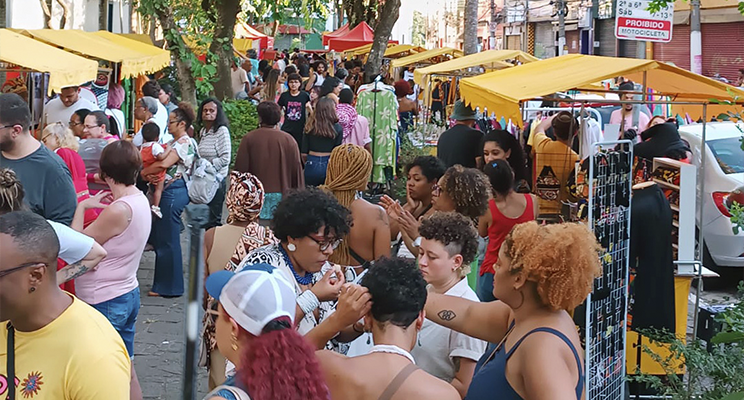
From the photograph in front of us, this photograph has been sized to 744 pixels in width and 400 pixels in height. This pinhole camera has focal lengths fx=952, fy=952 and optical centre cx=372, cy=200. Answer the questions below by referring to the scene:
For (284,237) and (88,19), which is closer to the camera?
(284,237)

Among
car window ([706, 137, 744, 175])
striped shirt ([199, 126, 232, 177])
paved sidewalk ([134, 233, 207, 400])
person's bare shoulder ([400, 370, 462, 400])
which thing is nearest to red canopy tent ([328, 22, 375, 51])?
car window ([706, 137, 744, 175])

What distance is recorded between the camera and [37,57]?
8578 mm

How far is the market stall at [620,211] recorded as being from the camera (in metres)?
5.36

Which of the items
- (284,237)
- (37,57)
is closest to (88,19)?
(37,57)

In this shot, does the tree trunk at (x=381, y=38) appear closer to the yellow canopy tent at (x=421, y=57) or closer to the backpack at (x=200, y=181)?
the yellow canopy tent at (x=421, y=57)

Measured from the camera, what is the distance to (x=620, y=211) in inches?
222

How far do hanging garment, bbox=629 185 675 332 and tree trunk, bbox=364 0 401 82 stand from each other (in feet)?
52.0

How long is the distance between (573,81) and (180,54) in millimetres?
10720

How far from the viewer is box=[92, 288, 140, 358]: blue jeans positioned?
571 cm

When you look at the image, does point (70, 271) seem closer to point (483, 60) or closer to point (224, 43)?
point (483, 60)

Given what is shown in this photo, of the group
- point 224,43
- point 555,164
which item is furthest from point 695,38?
point 555,164

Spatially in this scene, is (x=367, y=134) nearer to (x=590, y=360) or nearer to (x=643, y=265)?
(x=643, y=265)

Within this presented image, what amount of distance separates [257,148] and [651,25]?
4349mm

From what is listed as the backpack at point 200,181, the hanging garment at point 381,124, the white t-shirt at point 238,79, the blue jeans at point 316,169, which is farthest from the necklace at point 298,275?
the white t-shirt at point 238,79
